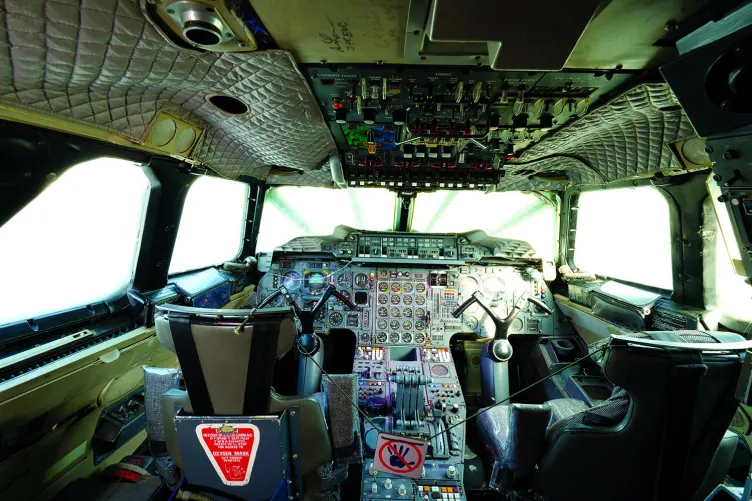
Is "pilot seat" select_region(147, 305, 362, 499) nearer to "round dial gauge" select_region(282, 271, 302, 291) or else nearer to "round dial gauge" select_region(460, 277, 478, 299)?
"round dial gauge" select_region(282, 271, 302, 291)

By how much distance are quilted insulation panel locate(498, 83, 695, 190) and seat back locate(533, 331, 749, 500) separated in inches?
47.7

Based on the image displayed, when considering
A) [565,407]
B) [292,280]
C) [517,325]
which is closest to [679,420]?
[565,407]

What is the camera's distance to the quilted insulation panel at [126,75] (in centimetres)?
114

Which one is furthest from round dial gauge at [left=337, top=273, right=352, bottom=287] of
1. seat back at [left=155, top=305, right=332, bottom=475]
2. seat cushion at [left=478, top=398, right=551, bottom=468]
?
seat cushion at [left=478, top=398, right=551, bottom=468]

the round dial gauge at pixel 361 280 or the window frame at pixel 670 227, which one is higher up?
the window frame at pixel 670 227

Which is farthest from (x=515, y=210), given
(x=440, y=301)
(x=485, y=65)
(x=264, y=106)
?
(x=264, y=106)

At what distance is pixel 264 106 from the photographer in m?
2.01

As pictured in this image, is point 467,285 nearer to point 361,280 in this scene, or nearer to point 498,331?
point 498,331

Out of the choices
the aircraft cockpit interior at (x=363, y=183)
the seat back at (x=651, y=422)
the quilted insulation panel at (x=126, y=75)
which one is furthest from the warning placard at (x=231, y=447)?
the quilted insulation panel at (x=126, y=75)

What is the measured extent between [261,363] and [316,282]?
2502mm

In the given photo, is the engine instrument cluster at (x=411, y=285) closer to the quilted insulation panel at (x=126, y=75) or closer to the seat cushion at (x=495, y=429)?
the seat cushion at (x=495, y=429)

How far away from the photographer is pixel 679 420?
52.8 inches

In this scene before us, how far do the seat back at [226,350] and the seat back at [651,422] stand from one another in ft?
4.54

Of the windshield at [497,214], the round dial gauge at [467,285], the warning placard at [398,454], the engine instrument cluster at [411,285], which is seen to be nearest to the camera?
the warning placard at [398,454]
